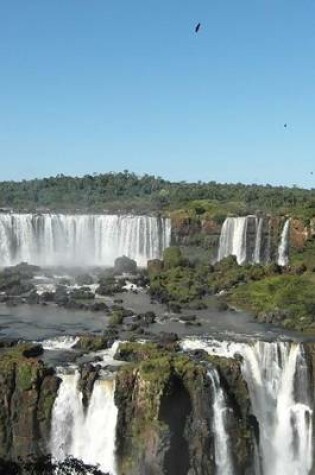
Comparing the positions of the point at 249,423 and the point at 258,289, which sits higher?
the point at 258,289

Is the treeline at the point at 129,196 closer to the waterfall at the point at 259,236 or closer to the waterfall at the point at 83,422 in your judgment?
the waterfall at the point at 259,236

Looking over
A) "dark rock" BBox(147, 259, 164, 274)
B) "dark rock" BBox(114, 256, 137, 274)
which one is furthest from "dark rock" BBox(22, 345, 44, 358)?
"dark rock" BBox(114, 256, 137, 274)

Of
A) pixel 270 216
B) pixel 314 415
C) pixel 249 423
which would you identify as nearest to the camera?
pixel 249 423

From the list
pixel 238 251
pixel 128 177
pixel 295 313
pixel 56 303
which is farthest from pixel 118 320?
pixel 128 177

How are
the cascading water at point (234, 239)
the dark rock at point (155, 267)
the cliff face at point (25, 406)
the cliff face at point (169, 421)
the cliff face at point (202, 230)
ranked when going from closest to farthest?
1. the cliff face at point (169, 421)
2. the cliff face at point (25, 406)
3. the dark rock at point (155, 267)
4. the cliff face at point (202, 230)
5. the cascading water at point (234, 239)

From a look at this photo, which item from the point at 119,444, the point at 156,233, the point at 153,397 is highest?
the point at 156,233

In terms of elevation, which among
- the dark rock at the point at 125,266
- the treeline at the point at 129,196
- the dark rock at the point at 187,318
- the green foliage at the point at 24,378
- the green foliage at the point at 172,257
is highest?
→ the treeline at the point at 129,196

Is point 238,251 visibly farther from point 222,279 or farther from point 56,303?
point 56,303

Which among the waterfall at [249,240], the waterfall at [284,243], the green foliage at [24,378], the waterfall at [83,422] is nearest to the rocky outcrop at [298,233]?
the waterfall at [284,243]
